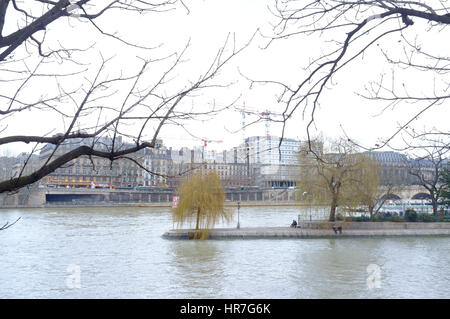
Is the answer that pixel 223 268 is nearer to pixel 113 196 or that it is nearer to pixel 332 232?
pixel 332 232

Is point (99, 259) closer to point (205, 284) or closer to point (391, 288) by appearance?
point (205, 284)

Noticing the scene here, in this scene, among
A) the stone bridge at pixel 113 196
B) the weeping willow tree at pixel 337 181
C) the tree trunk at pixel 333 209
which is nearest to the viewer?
the tree trunk at pixel 333 209

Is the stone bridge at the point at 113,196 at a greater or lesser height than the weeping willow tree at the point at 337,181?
lesser

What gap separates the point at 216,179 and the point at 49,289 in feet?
39.6

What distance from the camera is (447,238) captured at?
69.6 ft

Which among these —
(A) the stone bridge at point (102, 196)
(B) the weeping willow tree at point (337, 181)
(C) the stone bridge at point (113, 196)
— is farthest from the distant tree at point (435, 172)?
(A) the stone bridge at point (102, 196)

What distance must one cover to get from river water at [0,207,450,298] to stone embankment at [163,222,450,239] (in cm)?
69

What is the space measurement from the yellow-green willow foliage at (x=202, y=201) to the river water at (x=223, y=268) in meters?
1.81

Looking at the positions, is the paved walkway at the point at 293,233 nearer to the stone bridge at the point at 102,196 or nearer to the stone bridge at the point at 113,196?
the stone bridge at the point at 113,196

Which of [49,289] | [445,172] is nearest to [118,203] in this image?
[445,172]

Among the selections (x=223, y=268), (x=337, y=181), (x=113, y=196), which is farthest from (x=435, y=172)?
(x=113, y=196)

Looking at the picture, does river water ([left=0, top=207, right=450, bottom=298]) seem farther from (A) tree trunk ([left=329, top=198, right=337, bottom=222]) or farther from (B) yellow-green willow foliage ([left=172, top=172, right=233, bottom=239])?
(A) tree trunk ([left=329, top=198, right=337, bottom=222])

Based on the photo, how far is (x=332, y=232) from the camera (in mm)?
20969

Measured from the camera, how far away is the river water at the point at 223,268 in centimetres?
1070
